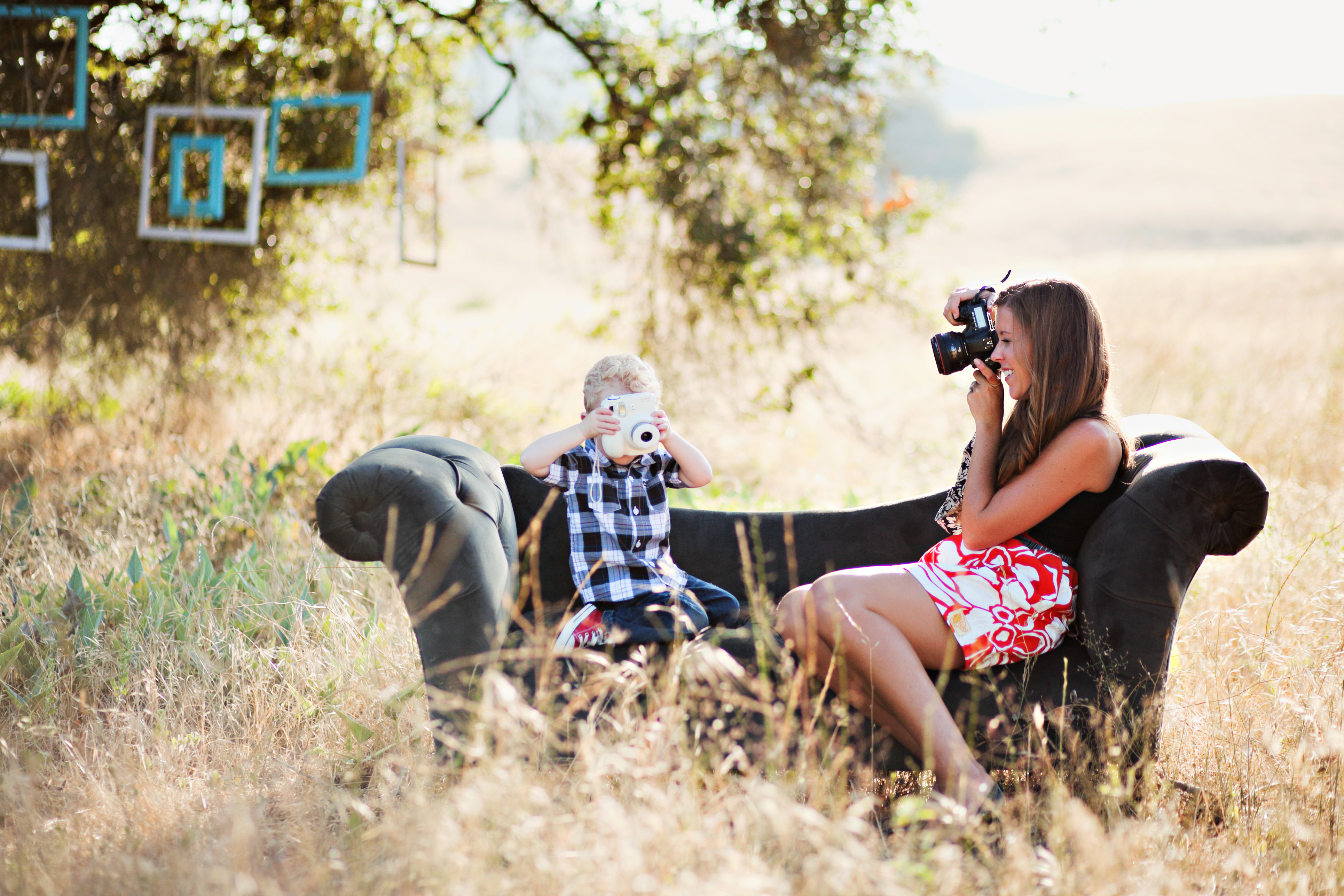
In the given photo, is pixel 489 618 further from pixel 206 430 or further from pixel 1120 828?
pixel 206 430

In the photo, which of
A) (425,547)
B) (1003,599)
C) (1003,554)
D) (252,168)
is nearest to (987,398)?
(1003,554)

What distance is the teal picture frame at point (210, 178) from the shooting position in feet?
14.9

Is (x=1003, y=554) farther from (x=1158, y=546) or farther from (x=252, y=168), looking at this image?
(x=252, y=168)

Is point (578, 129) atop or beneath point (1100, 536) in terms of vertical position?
atop

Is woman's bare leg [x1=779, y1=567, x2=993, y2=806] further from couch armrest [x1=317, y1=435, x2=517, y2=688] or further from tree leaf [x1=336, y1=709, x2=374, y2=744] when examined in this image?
tree leaf [x1=336, y1=709, x2=374, y2=744]

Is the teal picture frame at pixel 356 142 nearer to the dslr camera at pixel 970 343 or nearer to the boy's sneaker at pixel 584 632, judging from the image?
the boy's sneaker at pixel 584 632

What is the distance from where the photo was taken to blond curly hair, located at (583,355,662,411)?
2.48 metres

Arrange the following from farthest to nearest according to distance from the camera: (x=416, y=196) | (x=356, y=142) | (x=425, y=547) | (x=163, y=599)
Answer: (x=416, y=196)
(x=356, y=142)
(x=163, y=599)
(x=425, y=547)

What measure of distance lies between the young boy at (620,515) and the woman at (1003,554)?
0.36m

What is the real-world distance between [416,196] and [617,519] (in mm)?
4523

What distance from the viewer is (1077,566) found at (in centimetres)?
229

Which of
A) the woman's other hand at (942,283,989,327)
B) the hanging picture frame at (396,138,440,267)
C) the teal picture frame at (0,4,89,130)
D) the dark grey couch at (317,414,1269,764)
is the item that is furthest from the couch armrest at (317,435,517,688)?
the teal picture frame at (0,4,89,130)

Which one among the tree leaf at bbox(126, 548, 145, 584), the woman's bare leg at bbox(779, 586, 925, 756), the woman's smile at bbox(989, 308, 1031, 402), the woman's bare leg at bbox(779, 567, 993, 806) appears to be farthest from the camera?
the tree leaf at bbox(126, 548, 145, 584)

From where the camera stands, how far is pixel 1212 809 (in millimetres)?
2080
